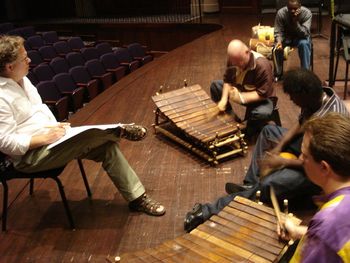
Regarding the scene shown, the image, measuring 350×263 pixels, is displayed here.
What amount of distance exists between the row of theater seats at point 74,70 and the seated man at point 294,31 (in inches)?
82.8

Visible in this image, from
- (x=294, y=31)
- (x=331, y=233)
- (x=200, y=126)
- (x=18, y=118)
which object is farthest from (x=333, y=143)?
(x=294, y=31)

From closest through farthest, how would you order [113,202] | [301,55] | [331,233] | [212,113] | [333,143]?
[331,233] < [333,143] < [113,202] < [212,113] < [301,55]

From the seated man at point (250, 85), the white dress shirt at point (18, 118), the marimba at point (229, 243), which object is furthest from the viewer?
the seated man at point (250, 85)

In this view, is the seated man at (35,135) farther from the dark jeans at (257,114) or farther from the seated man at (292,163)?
the dark jeans at (257,114)

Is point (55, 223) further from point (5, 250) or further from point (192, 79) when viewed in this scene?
point (192, 79)

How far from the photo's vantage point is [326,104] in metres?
2.49

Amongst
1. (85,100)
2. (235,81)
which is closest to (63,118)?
(85,100)

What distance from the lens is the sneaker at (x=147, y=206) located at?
278 centimetres

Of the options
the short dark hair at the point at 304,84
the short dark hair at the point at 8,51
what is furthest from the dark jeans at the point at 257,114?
the short dark hair at the point at 8,51

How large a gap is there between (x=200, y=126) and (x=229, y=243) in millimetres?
1404

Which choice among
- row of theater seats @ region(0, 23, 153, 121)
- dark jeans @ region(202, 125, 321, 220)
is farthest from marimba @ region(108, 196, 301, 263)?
row of theater seats @ region(0, 23, 153, 121)

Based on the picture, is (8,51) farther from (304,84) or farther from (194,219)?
(304,84)

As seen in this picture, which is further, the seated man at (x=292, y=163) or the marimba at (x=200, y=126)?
the marimba at (x=200, y=126)

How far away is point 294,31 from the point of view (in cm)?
500
